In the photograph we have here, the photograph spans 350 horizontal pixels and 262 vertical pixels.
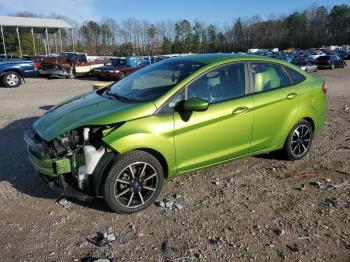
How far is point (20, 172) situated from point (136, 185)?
222cm

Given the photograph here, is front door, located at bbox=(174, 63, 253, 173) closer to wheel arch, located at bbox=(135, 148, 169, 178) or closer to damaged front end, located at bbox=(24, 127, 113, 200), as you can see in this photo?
wheel arch, located at bbox=(135, 148, 169, 178)

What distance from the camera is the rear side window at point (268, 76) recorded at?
5020 millimetres

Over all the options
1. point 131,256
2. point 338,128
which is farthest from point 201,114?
point 338,128

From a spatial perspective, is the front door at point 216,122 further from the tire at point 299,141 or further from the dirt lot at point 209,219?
the tire at point 299,141

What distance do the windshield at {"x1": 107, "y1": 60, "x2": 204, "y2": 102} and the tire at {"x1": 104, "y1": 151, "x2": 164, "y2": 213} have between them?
2.56 ft

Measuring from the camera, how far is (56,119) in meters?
4.33

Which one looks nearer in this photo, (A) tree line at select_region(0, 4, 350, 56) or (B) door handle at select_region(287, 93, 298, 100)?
(B) door handle at select_region(287, 93, 298, 100)

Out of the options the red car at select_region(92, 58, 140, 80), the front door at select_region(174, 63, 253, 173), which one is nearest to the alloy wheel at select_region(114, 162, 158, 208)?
the front door at select_region(174, 63, 253, 173)

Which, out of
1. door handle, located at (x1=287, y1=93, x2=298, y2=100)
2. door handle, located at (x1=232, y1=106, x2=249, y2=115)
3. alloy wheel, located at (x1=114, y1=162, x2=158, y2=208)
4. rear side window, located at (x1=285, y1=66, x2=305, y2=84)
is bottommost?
alloy wheel, located at (x1=114, y1=162, x2=158, y2=208)

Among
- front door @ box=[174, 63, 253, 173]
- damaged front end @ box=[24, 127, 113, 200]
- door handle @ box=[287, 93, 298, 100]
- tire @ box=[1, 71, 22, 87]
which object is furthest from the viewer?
tire @ box=[1, 71, 22, 87]

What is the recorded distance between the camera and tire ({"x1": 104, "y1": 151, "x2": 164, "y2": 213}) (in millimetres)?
3930

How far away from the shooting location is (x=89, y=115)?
416 cm

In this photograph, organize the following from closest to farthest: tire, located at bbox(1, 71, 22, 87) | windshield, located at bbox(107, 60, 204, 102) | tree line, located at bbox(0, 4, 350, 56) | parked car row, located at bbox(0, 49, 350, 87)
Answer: windshield, located at bbox(107, 60, 204, 102) → tire, located at bbox(1, 71, 22, 87) → parked car row, located at bbox(0, 49, 350, 87) → tree line, located at bbox(0, 4, 350, 56)

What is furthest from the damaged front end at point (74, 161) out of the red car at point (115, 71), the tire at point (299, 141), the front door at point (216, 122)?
the red car at point (115, 71)
